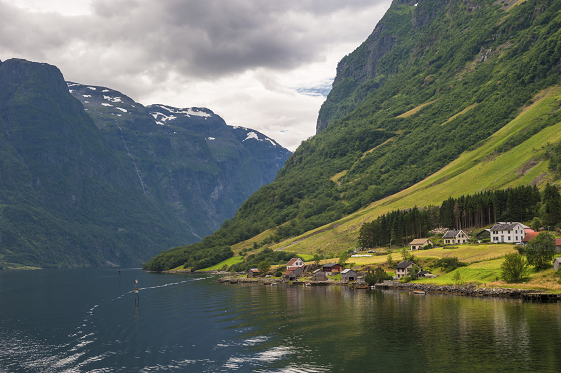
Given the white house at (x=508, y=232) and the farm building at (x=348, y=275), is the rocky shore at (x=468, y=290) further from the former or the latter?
the white house at (x=508, y=232)

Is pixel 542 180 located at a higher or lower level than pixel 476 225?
higher

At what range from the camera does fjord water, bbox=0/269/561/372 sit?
56688 mm

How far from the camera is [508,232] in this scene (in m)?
148

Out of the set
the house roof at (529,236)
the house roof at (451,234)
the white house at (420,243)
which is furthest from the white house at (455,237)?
the house roof at (529,236)

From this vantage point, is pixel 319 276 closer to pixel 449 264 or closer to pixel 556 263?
pixel 449 264

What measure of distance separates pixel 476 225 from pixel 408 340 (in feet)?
428

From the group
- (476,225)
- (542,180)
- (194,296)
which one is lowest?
(194,296)

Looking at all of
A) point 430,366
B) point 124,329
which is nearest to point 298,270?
point 124,329

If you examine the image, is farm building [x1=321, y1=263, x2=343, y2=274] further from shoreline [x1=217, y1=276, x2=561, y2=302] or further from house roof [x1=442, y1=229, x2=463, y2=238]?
house roof [x1=442, y1=229, x2=463, y2=238]

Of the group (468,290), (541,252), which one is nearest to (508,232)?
(541,252)

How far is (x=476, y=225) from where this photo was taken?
18088cm

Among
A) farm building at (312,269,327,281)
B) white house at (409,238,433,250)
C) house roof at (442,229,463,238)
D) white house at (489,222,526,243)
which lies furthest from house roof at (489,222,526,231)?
farm building at (312,269,327,281)

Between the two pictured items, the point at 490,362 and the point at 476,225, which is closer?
the point at 490,362

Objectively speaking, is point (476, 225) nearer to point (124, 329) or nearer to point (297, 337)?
point (297, 337)
